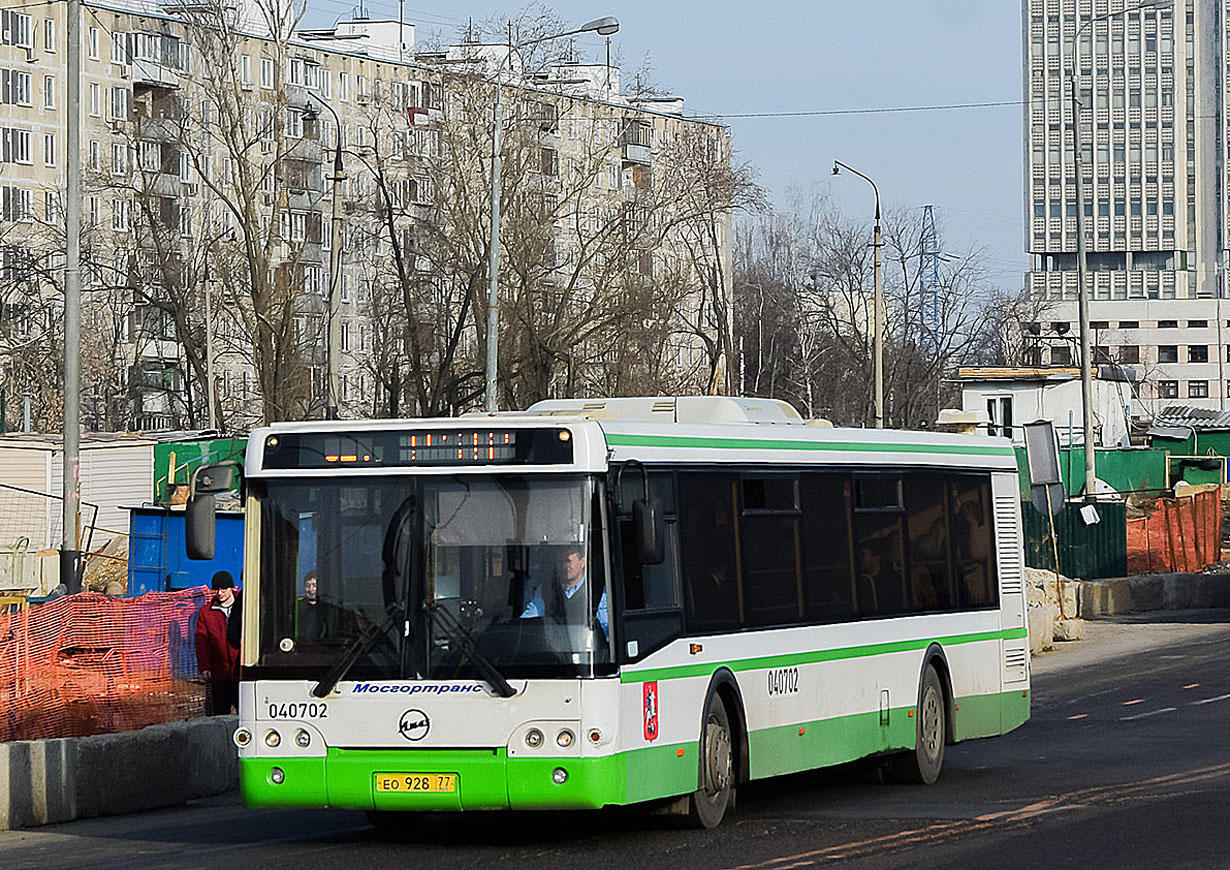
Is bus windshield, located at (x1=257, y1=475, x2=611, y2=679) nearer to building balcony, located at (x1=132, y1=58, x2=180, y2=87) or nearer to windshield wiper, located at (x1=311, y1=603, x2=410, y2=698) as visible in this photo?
windshield wiper, located at (x1=311, y1=603, x2=410, y2=698)

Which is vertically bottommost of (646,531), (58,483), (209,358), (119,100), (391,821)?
(391,821)

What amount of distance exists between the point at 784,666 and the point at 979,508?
3676 mm

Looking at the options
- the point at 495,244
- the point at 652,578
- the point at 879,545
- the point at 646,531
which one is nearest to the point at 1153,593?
the point at 495,244

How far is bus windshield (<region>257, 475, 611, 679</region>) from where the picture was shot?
11.0 meters

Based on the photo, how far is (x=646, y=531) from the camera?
1088 centimetres

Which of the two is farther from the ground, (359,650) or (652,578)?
(652,578)

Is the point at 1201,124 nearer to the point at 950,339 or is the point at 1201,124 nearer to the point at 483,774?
the point at 950,339

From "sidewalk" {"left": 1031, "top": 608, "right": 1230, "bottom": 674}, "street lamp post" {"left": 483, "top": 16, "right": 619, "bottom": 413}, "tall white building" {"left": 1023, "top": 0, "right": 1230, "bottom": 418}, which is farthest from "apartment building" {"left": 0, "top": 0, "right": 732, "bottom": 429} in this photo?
"tall white building" {"left": 1023, "top": 0, "right": 1230, "bottom": 418}

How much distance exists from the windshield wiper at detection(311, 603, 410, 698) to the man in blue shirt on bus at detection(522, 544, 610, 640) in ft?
2.42

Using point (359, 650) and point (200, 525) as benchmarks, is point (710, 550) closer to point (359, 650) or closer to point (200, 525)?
point (359, 650)

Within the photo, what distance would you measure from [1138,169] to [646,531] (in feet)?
596

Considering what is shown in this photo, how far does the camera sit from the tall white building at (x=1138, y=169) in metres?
176

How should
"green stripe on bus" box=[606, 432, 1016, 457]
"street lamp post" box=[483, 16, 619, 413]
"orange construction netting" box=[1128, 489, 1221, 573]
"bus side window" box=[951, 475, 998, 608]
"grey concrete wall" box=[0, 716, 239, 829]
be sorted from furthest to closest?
"orange construction netting" box=[1128, 489, 1221, 573]
"street lamp post" box=[483, 16, 619, 413]
"bus side window" box=[951, 475, 998, 608]
"grey concrete wall" box=[0, 716, 239, 829]
"green stripe on bus" box=[606, 432, 1016, 457]

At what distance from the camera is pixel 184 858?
11.2 metres
